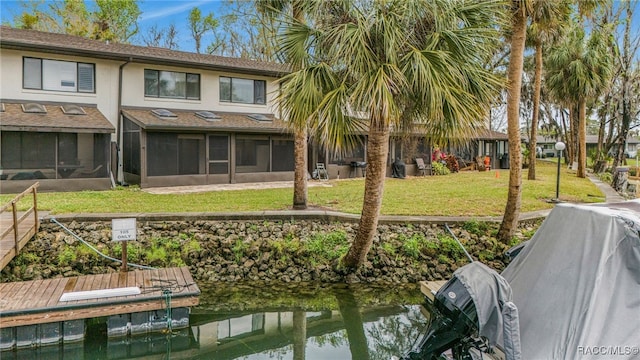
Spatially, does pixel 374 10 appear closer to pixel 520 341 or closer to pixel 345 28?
pixel 345 28

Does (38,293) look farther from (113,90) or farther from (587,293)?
(113,90)

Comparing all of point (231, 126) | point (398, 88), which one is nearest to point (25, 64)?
point (231, 126)

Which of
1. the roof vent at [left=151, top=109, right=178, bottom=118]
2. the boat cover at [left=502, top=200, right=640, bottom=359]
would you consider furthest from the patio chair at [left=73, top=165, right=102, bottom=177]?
the boat cover at [left=502, top=200, right=640, bottom=359]

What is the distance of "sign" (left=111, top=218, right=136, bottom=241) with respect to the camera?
6.25m

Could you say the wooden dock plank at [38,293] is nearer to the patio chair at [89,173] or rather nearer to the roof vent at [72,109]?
the patio chair at [89,173]

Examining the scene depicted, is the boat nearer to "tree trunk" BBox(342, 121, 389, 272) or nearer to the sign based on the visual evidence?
"tree trunk" BBox(342, 121, 389, 272)

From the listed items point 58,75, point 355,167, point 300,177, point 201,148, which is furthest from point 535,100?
A: point 58,75

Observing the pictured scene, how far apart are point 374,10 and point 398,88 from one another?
4.14 ft

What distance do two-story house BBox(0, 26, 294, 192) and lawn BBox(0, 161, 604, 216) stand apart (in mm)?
1198

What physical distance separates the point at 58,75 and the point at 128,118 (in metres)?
2.59

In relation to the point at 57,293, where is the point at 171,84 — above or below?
above

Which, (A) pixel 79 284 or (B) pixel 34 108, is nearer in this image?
(A) pixel 79 284

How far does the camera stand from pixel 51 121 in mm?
12969

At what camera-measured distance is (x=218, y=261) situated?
843 cm
